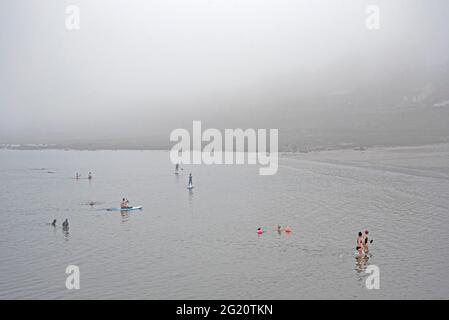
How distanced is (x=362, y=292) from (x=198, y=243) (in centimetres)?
1687

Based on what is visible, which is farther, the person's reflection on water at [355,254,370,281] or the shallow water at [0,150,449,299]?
the person's reflection on water at [355,254,370,281]

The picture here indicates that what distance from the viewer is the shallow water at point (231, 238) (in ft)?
112

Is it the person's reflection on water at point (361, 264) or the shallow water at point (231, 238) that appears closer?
the shallow water at point (231, 238)

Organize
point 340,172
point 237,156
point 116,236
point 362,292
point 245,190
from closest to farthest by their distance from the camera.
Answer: point 362,292 < point 116,236 < point 245,190 < point 340,172 < point 237,156

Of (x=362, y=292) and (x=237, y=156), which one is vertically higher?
(x=237, y=156)

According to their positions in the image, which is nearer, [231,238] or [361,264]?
[361,264]

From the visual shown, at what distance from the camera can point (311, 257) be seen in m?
40.6

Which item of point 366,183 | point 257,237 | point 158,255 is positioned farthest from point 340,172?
point 158,255

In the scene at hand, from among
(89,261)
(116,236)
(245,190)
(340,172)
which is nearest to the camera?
(89,261)

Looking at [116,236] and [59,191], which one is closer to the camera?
[116,236]

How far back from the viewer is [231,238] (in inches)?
1855

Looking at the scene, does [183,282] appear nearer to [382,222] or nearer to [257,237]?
[257,237]

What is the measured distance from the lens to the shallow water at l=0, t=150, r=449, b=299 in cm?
3428

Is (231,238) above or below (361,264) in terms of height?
above
